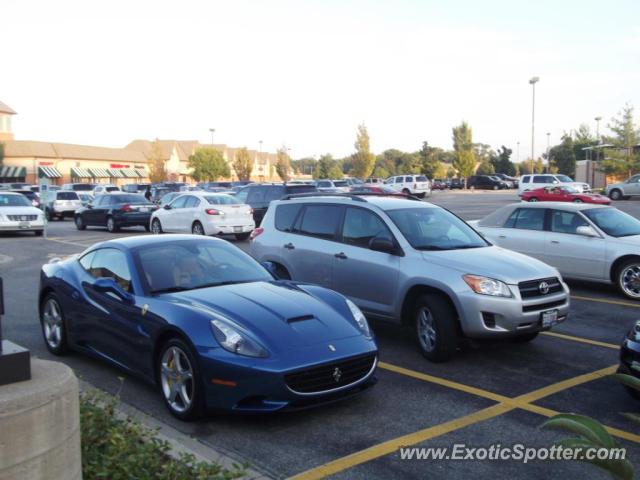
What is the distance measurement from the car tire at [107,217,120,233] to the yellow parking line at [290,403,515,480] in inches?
871

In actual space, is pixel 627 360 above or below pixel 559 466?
above

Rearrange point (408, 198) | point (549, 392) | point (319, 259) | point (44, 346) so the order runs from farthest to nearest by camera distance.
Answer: point (408, 198), point (319, 259), point (44, 346), point (549, 392)

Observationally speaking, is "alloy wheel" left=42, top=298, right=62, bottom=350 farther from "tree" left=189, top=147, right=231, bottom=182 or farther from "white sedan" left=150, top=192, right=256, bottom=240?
"tree" left=189, top=147, right=231, bottom=182

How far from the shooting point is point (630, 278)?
10.5m

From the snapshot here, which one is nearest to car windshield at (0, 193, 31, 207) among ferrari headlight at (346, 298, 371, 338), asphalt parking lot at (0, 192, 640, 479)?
asphalt parking lot at (0, 192, 640, 479)

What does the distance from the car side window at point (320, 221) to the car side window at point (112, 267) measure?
285cm

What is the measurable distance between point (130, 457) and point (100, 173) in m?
80.4

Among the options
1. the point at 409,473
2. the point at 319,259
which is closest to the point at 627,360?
the point at 409,473

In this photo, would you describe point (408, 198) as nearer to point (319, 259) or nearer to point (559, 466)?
point (319, 259)

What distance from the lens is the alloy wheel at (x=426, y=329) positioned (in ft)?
22.9

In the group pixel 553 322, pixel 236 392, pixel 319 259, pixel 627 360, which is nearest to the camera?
pixel 236 392

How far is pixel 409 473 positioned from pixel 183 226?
58.7ft

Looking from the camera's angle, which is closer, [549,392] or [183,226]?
[549,392]

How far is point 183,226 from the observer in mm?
21406
